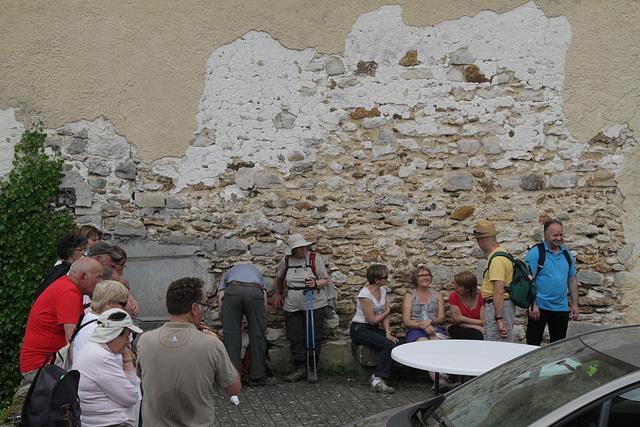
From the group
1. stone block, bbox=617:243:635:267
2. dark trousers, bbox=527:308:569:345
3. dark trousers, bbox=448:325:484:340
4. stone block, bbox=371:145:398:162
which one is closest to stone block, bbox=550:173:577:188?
stone block, bbox=617:243:635:267

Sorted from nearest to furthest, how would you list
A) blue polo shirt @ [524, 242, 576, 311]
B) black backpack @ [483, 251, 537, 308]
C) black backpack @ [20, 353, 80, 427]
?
black backpack @ [20, 353, 80, 427] < black backpack @ [483, 251, 537, 308] < blue polo shirt @ [524, 242, 576, 311]

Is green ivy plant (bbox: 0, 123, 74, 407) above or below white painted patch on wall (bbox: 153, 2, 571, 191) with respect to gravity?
below

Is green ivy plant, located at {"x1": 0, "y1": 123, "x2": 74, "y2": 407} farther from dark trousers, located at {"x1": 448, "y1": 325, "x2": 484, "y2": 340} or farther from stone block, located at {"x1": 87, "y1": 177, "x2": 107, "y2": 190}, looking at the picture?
dark trousers, located at {"x1": 448, "y1": 325, "x2": 484, "y2": 340}

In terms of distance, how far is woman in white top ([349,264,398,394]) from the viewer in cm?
624

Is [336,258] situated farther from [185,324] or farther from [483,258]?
Result: [185,324]

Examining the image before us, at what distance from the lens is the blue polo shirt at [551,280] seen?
595 centimetres

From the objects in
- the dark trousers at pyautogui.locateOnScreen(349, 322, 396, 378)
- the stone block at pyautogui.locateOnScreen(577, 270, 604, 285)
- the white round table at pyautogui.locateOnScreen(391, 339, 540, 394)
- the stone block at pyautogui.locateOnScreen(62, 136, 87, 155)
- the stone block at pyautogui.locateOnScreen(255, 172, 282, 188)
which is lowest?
the dark trousers at pyautogui.locateOnScreen(349, 322, 396, 378)

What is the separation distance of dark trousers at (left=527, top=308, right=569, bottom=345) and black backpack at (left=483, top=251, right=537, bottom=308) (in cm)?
32

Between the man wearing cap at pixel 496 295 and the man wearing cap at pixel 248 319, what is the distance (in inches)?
88.2

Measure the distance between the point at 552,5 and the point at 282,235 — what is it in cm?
393

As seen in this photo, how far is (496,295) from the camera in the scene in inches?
219

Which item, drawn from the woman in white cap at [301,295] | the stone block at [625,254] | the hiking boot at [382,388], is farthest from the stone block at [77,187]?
the stone block at [625,254]

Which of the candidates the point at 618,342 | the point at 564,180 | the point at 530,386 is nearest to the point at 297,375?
the point at 564,180

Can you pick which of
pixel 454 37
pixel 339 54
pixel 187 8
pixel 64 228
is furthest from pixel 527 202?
pixel 64 228
